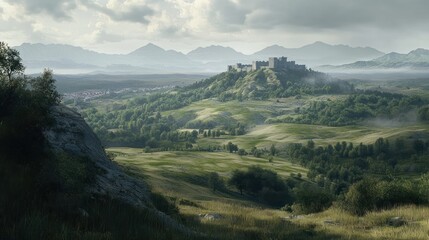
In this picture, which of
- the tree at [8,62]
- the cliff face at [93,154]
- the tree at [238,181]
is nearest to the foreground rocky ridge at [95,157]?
the cliff face at [93,154]

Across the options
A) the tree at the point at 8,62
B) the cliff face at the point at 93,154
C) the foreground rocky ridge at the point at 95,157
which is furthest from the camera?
the tree at the point at 8,62

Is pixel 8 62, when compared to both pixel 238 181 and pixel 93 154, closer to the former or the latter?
pixel 93 154

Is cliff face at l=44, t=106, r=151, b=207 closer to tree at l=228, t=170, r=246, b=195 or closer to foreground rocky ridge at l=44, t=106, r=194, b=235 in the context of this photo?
foreground rocky ridge at l=44, t=106, r=194, b=235

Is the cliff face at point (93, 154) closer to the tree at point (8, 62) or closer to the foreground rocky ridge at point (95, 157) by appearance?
the foreground rocky ridge at point (95, 157)

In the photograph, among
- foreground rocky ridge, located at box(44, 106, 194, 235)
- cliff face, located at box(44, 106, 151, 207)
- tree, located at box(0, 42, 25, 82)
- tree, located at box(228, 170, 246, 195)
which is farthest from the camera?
tree, located at box(228, 170, 246, 195)

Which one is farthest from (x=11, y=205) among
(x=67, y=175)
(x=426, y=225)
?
(x=426, y=225)

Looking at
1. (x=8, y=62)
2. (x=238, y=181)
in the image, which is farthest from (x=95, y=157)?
(x=238, y=181)

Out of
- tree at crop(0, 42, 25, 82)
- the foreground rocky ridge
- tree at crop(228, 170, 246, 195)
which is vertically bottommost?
tree at crop(228, 170, 246, 195)

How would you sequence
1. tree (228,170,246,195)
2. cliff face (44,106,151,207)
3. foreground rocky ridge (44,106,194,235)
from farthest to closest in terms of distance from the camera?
tree (228,170,246,195) → cliff face (44,106,151,207) → foreground rocky ridge (44,106,194,235)

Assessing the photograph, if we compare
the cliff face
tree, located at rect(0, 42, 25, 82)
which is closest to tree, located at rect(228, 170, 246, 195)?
tree, located at rect(0, 42, 25, 82)

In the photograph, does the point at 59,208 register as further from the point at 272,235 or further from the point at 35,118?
the point at 272,235
